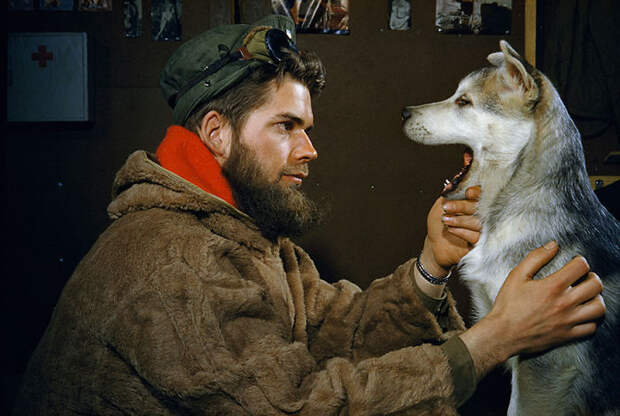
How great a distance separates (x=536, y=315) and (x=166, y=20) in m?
1.69

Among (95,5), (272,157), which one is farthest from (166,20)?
(272,157)

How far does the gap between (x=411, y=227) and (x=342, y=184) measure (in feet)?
1.11

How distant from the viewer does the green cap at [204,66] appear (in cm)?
123

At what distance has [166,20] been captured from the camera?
1.84m

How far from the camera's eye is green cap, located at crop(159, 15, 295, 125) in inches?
48.4

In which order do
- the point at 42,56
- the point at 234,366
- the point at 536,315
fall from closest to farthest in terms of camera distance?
1. the point at 234,366
2. the point at 536,315
3. the point at 42,56

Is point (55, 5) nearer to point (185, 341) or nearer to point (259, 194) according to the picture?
point (259, 194)

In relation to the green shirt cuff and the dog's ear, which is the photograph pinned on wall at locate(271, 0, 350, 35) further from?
the green shirt cuff

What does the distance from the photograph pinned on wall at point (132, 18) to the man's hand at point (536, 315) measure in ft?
5.42

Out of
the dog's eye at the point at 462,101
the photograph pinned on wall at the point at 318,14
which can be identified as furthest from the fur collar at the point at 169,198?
the photograph pinned on wall at the point at 318,14

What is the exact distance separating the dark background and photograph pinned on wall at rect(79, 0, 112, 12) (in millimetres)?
19

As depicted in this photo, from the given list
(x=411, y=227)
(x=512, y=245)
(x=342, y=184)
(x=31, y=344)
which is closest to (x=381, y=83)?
(x=342, y=184)

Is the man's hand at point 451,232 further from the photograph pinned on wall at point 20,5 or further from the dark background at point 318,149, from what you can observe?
the photograph pinned on wall at point 20,5

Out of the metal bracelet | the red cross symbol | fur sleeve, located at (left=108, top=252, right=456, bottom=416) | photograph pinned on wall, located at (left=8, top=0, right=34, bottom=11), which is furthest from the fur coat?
photograph pinned on wall, located at (left=8, top=0, right=34, bottom=11)
